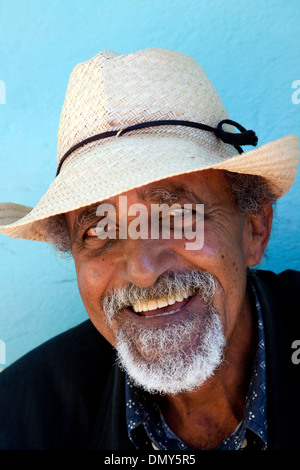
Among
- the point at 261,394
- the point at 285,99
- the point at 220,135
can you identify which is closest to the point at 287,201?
the point at 285,99

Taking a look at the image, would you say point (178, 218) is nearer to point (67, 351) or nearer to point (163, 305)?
point (163, 305)

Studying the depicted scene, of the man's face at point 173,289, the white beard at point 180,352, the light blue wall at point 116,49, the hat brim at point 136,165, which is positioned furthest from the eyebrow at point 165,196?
the light blue wall at point 116,49

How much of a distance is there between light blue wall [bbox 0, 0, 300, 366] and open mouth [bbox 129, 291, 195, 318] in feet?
3.25

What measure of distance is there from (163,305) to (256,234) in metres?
0.53

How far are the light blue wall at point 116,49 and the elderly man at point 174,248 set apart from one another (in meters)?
0.55

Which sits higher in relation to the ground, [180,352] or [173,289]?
[173,289]

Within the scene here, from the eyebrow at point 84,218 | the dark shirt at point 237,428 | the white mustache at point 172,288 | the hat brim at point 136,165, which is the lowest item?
the dark shirt at point 237,428

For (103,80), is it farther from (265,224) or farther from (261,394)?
(261,394)

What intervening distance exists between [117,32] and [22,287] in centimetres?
137

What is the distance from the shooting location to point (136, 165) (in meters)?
1.69

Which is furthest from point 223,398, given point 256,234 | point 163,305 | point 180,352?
point 256,234

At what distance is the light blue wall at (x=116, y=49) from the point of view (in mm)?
2562

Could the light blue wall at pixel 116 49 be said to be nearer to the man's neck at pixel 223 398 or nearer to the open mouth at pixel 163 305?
the man's neck at pixel 223 398

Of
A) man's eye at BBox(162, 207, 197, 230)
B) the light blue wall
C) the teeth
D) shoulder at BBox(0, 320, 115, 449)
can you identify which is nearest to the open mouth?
the teeth
